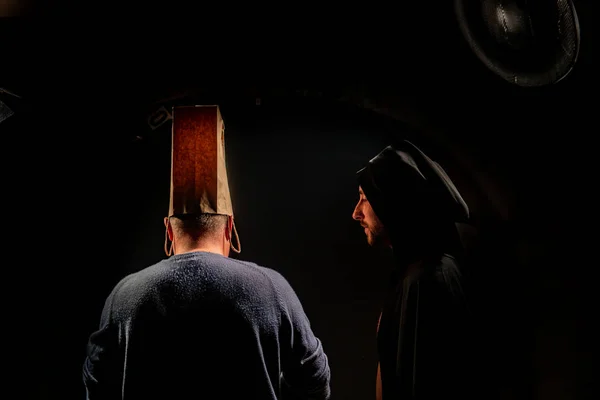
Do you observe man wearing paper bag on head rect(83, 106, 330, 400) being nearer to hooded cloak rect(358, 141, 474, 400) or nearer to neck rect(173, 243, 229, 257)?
neck rect(173, 243, 229, 257)

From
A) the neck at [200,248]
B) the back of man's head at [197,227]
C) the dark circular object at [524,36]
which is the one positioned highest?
the dark circular object at [524,36]

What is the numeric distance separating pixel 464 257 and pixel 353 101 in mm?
1069

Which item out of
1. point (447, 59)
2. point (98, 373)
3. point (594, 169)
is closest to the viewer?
point (98, 373)

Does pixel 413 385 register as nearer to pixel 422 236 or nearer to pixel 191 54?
pixel 422 236

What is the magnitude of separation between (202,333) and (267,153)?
125cm

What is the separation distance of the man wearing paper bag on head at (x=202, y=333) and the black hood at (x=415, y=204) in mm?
619

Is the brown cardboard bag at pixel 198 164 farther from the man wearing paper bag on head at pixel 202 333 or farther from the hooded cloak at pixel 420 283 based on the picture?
the hooded cloak at pixel 420 283

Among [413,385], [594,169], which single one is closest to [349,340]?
[413,385]

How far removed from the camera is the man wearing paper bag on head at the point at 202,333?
1764 millimetres

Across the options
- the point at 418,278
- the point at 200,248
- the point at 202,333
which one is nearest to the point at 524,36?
the point at 418,278

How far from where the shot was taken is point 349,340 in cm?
260

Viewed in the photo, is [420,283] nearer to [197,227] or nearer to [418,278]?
[418,278]

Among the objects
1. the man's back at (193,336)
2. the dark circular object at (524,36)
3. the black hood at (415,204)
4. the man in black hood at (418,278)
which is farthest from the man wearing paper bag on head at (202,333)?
the dark circular object at (524,36)

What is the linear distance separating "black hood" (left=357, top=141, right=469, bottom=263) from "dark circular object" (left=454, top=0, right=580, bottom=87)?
22.4 inches
